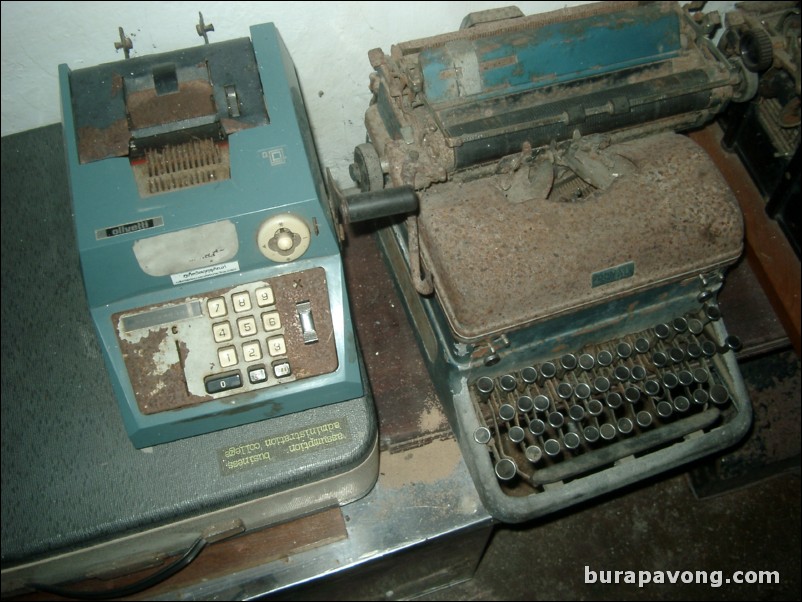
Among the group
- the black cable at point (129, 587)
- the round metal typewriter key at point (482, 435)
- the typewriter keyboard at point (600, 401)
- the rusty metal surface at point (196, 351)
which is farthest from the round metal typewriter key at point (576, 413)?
the black cable at point (129, 587)

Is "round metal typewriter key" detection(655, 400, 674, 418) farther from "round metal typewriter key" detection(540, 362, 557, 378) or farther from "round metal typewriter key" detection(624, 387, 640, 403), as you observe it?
"round metal typewriter key" detection(540, 362, 557, 378)

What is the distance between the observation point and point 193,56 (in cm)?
133

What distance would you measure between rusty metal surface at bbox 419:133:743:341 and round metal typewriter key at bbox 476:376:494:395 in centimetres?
17

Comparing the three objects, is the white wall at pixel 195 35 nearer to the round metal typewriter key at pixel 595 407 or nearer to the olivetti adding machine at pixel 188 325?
the olivetti adding machine at pixel 188 325

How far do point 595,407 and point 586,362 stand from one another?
113mm

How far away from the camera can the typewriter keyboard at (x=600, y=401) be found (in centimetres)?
148

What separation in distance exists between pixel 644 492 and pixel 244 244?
77.0 inches

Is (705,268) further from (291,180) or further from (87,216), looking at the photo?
(87,216)

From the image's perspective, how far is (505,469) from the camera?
145 cm

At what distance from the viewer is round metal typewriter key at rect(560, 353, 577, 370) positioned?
4.97ft

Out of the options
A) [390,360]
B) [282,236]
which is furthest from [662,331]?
[282,236]

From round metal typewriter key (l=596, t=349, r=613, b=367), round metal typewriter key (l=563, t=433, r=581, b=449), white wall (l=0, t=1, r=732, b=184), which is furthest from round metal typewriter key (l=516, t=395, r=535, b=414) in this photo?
white wall (l=0, t=1, r=732, b=184)

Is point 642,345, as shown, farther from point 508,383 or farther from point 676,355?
point 508,383

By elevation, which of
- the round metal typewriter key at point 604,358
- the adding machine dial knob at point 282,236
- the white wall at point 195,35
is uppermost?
the white wall at point 195,35
